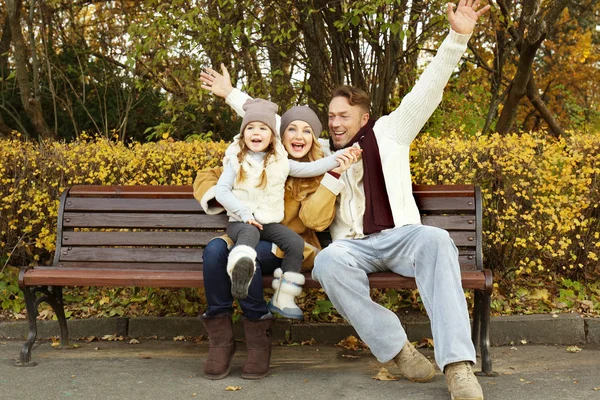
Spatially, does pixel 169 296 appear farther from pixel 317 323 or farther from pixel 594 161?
pixel 594 161

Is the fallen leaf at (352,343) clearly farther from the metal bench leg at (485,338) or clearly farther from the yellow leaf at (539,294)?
the yellow leaf at (539,294)

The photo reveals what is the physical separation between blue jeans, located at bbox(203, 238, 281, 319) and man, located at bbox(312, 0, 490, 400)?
0.37 metres

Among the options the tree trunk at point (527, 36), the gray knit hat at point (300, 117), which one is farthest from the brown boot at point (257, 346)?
the tree trunk at point (527, 36)

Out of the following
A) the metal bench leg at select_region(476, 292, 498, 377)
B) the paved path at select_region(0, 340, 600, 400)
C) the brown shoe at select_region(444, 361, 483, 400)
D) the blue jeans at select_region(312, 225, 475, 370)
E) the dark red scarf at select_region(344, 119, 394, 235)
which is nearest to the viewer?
the brown shoe at select_region(444, 361, 483, 400)

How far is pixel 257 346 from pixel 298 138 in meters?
Result: 1.29

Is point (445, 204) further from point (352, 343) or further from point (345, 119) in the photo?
point (352, 343)

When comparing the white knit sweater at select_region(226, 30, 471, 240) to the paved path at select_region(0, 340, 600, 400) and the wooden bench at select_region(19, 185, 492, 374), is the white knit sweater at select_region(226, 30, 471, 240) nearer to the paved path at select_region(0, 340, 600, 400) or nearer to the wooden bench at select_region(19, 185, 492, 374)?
the wooden bench at select_region(19, 185, 492, 374)

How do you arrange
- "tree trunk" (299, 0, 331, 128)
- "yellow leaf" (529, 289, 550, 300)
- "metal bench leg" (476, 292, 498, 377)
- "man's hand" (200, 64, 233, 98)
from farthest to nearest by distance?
"tree trunk" (299, 0, 331, 128)
"yellow leaf" (529, 289, 550, 300)
"man's hand" (200, 64, 233, 98)
"metal bench leg" (476, 292, 498, 377)

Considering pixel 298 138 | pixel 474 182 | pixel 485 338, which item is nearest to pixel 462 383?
pixel 485 338

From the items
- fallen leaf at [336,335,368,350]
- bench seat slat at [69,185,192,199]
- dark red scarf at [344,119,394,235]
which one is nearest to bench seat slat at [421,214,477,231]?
dark red scarf at [344,119,394,235]

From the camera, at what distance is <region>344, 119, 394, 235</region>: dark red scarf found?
175 inches

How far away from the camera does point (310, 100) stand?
7.49 metres

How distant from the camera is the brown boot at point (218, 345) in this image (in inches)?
167

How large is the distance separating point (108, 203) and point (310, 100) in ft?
9.55
